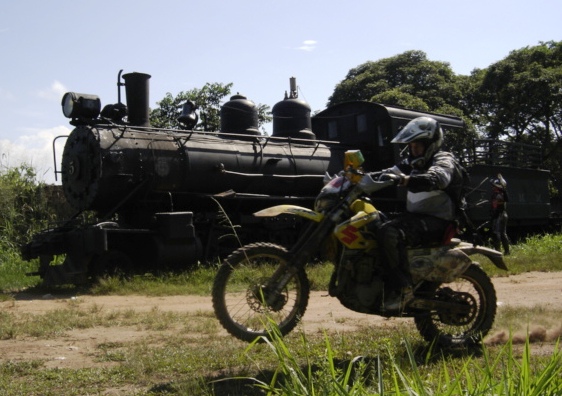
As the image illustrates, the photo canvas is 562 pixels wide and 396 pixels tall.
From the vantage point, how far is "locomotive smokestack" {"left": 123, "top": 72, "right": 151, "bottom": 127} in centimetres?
1262

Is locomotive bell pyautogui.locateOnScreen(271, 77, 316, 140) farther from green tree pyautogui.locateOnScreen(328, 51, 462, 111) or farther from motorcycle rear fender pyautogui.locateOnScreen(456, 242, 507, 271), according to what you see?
green tree pyautogui.locateOnScreen(328, 51, 462, 111)

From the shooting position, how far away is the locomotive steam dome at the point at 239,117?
13.9 metres

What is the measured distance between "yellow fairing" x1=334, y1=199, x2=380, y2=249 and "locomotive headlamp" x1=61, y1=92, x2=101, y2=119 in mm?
7783

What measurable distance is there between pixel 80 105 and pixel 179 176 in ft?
6.54

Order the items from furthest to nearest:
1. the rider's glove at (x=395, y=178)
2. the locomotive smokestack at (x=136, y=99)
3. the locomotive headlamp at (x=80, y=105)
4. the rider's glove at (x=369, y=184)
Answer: the locomotive smokestack at (x=136, y=99), the locomotive headlamp at (x=80, y=105), the rider's glove at (x=369, y=184), the rider's glove at (x=395, y=178)

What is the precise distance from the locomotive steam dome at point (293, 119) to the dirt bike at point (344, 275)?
9.48 metres

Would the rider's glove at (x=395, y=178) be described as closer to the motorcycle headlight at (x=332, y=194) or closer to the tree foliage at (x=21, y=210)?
the motorcycle headlight at (x=332, y=194)

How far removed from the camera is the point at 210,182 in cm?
1236

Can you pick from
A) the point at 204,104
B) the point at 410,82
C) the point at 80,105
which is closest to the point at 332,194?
the point at 80,105

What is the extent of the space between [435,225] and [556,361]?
2573 mm

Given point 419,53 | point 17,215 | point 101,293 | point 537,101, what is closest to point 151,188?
point 101,293

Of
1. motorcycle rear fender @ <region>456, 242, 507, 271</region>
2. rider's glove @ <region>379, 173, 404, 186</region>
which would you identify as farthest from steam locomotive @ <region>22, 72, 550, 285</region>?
rider's glove @ <region>379, 173, 404, 186</region>

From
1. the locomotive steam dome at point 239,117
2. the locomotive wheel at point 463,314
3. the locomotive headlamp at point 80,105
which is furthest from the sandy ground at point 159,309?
the locomotive steam dome at point 239,117

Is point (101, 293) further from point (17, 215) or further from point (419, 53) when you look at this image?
point (419, 53)
